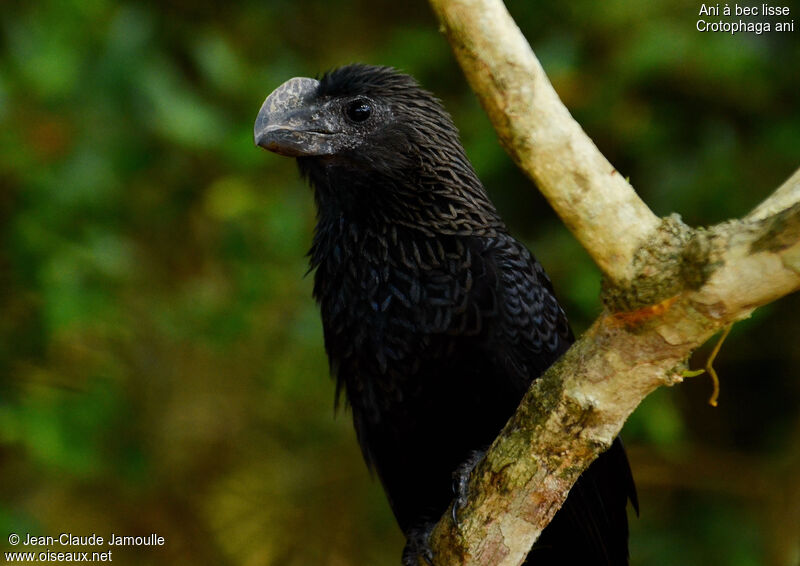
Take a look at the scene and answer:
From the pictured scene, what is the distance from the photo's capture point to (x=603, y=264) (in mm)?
1869

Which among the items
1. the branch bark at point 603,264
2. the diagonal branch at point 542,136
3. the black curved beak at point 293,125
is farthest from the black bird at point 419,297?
the diagonal branch at point 542,136

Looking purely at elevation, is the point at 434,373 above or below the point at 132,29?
below

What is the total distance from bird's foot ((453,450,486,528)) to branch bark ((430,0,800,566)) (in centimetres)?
22

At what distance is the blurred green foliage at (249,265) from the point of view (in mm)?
3941


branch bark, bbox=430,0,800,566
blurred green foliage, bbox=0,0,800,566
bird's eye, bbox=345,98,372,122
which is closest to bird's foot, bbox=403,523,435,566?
branch bark, bbox=430,0,800,566

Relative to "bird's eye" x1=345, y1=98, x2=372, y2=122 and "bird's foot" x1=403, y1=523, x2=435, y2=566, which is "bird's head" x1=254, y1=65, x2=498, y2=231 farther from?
"bird's foot" x1=403, y1=523, x2=435, y2=566

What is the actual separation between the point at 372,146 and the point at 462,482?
3.36 ft

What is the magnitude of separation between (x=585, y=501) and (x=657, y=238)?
109 centimetres

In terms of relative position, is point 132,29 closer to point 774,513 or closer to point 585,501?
point 585,501

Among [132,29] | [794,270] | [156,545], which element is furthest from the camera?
[156,545]

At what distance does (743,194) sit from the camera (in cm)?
399

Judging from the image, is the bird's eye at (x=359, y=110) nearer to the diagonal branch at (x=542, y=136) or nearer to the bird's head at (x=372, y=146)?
the bird's head at (x=372, y=146)

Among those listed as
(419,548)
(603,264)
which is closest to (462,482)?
(419,548)

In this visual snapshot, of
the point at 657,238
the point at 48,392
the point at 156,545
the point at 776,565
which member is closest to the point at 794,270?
the point at 657,238
